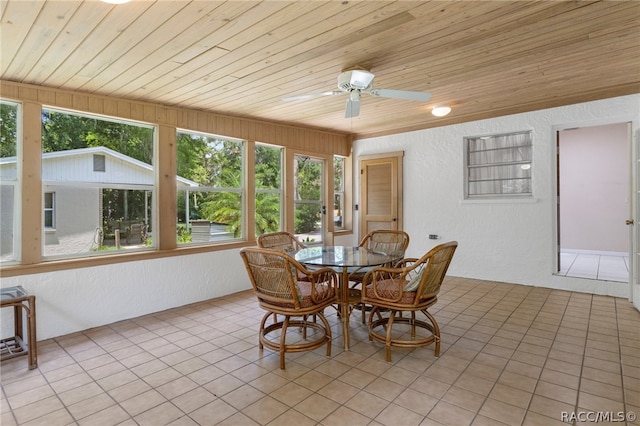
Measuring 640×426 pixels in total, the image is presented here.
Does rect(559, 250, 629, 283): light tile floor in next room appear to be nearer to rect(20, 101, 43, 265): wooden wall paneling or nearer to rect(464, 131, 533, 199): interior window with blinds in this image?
rect(464, 131, 533, 199): interior window with blinds

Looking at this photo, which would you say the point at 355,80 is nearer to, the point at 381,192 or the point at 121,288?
the point at 121,288

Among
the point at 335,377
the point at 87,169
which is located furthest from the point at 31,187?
the point at 335,377

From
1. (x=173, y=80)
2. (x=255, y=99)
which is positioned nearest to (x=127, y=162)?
(x=173, y=80)

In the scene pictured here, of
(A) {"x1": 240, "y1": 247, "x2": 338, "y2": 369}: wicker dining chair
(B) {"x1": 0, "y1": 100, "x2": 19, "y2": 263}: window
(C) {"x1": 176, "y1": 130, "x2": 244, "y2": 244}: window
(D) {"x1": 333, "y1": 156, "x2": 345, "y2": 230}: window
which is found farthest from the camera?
(D) {"x1": 333, "y1": 156, "x2": 345, "y2": 230}: window

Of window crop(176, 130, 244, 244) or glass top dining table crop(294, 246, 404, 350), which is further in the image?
window crop(176, 130, 244, 244)

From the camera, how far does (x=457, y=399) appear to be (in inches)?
84.5

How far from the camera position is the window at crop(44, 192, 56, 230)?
11.0 ft

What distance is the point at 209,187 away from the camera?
4.55 m

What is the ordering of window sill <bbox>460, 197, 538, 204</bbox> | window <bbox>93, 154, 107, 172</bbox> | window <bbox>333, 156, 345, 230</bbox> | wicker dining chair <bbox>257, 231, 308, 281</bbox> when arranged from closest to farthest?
window <bbox>93, 154, 107, 172</bbox>, wicker dining chair <bbox>257, 231, 308, 281</bbox>, window sill <bbox>460, 197, 538, 204</bbox>, window <bbox>333, 156, 345, 230</bbox>

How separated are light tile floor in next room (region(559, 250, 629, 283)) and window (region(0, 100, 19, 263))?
21.5 feet

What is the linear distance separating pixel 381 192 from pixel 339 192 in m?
0.85

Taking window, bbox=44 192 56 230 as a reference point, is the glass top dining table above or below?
below

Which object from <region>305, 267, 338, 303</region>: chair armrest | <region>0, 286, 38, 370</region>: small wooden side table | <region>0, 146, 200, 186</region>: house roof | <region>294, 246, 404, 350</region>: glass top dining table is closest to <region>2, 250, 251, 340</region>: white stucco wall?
<region>0, 286, 38, 370</region>: small wooden side table

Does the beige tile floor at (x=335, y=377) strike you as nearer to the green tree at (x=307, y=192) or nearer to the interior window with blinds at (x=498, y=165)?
the interior window with blinds at (x=498, y=165)
